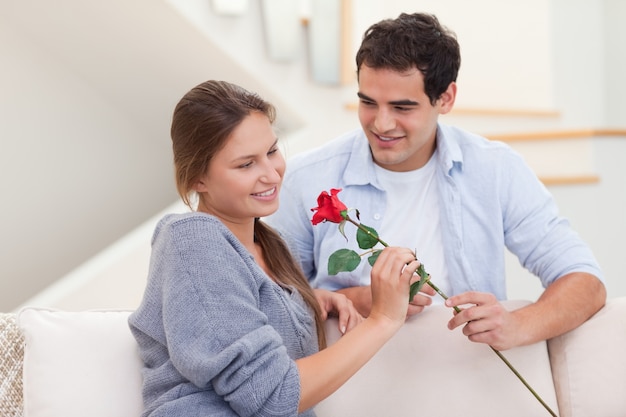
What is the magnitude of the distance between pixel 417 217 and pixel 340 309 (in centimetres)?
42

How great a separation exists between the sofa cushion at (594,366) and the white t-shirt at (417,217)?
0.36 m

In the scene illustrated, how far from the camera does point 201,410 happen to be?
1462 millimetres

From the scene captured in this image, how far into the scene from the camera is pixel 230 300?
1.45m

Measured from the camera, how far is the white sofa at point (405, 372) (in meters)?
1.63

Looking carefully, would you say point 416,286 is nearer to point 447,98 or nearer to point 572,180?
point 447,98

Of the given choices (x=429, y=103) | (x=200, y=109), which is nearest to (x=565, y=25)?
(x=429, y=103)

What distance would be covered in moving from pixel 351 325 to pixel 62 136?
2.68 metres

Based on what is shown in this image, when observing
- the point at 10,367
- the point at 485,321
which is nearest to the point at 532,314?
the point at 485,321

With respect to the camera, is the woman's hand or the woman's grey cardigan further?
the woman's hand

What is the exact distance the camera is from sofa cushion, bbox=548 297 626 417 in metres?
1.79

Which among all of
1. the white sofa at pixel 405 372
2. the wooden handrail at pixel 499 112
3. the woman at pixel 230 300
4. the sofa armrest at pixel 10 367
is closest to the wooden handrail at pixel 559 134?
the wooden handrail at pixel 499 112

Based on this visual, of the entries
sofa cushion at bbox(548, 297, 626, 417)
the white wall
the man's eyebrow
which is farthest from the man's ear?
the white wall

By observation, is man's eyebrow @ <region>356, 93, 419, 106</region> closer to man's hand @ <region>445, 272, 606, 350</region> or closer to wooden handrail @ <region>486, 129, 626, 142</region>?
man's hand @ <region>445, 272, 606, 350</region>

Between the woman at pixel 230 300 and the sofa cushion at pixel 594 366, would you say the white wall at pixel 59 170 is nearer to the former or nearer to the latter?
the woman at pixel 230 300
